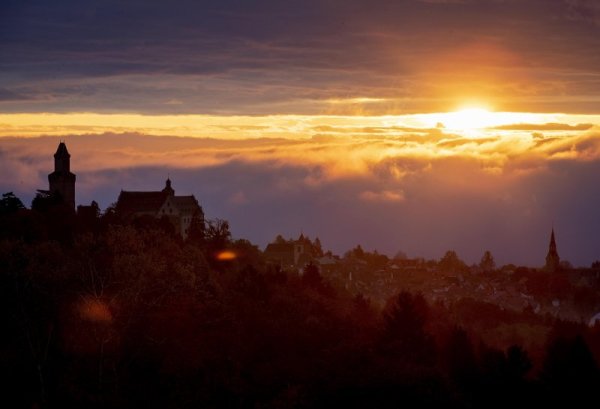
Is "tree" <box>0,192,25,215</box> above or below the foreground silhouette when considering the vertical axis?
above

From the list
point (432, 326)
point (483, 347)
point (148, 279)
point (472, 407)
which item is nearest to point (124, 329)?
point (148, 279)

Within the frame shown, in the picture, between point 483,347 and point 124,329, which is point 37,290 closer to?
point 124,329

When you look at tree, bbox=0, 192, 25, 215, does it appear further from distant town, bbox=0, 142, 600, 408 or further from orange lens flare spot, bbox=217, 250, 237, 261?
orange lens flare spot, bbox=217, 250, 237, 261

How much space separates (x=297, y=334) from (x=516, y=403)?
36.6 ft

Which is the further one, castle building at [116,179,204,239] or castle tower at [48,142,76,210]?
castle building at [116,179,204,239]

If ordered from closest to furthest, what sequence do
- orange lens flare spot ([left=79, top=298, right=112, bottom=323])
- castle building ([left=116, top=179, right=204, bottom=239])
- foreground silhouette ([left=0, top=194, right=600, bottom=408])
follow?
1. foreground silhouette ([left=0, top=194, right=600, bottom=408])
2. orange lens flare spot ([left=79, top=298, right=112, bottom=323])
3. castle building ([left=116, top=179, right=204, bottom=239])

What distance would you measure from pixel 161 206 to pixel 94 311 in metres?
40.3

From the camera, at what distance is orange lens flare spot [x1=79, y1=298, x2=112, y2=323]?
45500 mm

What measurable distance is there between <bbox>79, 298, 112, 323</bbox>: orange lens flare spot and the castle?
1025 inches

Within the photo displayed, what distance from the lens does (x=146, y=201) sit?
8638 centimetres

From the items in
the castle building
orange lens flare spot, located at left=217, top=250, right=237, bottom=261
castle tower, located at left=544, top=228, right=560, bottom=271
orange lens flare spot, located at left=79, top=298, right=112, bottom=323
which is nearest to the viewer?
orange lens flare spot, located at left=79, top=298, right=112, bottom=323

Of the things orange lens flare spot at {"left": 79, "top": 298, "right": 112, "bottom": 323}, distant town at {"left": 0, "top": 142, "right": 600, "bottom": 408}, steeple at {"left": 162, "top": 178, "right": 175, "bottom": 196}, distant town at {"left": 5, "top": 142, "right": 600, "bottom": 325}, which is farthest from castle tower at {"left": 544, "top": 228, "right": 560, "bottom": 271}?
orange lens flare spot at {"left": 79, "top": 298, "right": 112, "bottom": 323}

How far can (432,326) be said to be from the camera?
69.9 meters

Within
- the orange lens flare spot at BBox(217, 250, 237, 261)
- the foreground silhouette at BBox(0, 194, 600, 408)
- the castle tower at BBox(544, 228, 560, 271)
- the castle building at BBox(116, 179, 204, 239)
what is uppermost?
the castle building at BBox(116, 179, 204, 239)
